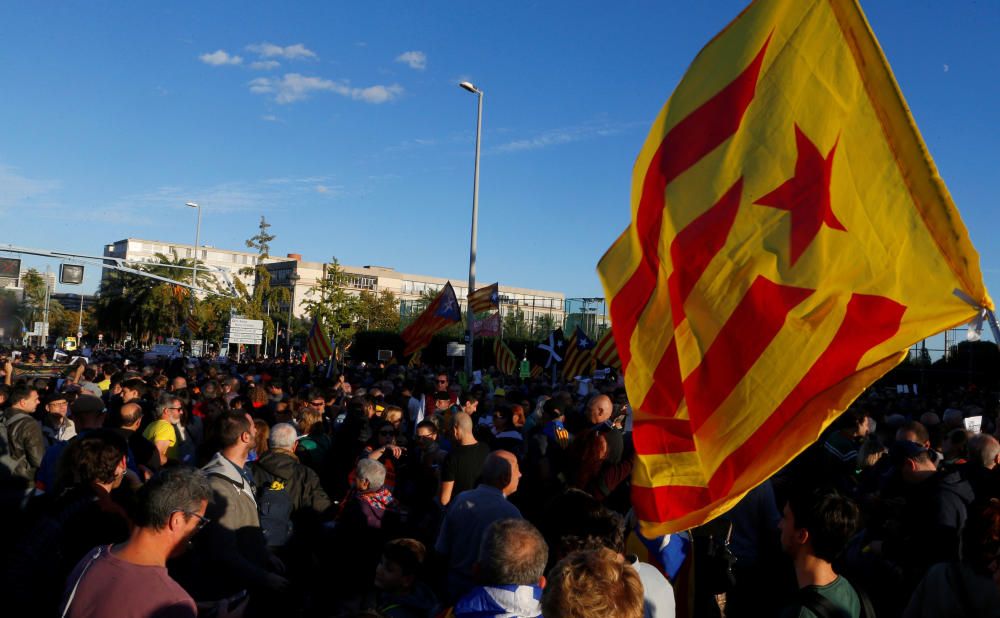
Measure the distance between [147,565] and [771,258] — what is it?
2.94 meters

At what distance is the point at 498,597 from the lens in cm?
328

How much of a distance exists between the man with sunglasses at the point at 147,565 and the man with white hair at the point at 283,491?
2.37 meters

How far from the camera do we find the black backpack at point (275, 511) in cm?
566

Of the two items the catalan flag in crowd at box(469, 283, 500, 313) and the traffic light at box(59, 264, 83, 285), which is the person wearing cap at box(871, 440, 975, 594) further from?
the traffic light at box(59, 264, 83, 285)

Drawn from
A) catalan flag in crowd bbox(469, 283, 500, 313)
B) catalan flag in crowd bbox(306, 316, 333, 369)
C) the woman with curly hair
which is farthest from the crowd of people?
catalan flag in crowd bbox(469, 283, 500, 313)

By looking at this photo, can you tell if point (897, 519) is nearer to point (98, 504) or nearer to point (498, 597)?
point (498, 597)

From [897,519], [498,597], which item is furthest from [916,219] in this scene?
[897,519]

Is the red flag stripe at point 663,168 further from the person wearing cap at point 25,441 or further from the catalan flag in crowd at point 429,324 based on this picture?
the catalan flag in crowd at point 429,324

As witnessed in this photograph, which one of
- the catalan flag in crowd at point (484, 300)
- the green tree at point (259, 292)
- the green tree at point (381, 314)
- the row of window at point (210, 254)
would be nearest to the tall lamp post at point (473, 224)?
the catalan flag in crowd at point (484, 300)

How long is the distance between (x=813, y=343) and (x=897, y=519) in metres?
2.76

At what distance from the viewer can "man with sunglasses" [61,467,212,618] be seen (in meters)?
3.03

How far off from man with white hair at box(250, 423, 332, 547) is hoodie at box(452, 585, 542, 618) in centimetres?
276

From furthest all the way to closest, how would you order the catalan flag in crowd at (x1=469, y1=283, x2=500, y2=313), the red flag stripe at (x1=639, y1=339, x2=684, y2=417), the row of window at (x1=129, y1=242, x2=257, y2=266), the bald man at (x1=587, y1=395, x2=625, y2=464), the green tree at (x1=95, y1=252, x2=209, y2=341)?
the row of window at (x1=129, y1=242, x2=257, y2=266), the green tree at (x1=95, y1=252, x2=209, y2=341), the catalan flag in crowd at (x1=469, y1=283, x2=500, y2=313), the bald man at (x1=587, y1=395, x2=625, y2=464), the red flag stripe at (x1=639, y1=339, x2=684, y2=417)

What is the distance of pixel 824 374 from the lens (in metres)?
3.39
